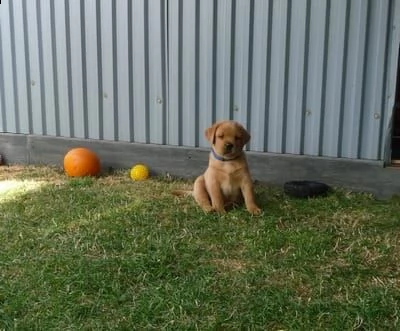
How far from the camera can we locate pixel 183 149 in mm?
6625

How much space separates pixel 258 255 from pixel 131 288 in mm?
1043

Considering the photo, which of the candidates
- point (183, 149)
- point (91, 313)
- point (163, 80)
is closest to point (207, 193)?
point (183, 149)

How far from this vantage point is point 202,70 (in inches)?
251

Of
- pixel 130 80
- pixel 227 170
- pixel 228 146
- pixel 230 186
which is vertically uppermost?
pixel 130 80

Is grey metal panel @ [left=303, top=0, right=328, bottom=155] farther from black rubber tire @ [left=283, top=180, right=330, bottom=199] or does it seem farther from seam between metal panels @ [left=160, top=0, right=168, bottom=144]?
seam between metal panels @ [left=160, top=0, right=168, bottom=144]

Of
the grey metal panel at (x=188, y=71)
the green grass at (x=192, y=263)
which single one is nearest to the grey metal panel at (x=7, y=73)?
the green grass at (x=192, y=263)

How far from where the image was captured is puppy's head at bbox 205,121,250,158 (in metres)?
5.10

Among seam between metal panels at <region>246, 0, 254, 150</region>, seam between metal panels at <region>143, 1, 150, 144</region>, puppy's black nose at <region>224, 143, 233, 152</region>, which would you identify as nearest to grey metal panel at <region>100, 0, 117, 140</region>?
seam between metal panels at <region>143, 1, 150, 144</region>

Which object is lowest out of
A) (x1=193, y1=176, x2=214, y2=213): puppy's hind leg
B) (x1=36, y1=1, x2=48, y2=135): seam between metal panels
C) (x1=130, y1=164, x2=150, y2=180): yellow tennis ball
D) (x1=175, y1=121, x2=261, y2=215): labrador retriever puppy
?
(x1=130, y1=164, x2=150, y2=180): yellow tennis ball

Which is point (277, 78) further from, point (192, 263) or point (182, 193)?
point (192, 263)

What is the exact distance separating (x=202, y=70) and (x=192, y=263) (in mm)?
3039

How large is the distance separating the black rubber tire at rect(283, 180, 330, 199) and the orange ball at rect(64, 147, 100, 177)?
7.52ft

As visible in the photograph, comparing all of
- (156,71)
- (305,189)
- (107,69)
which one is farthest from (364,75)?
(107,69)

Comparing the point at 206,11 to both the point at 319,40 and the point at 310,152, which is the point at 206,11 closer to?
the point at 319,40
